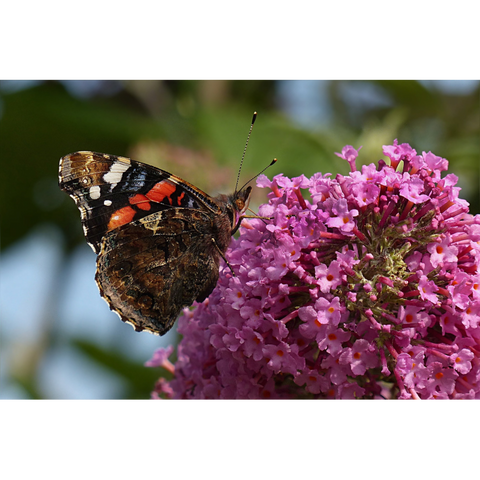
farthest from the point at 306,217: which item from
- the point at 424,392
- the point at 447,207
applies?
the point at 424,392

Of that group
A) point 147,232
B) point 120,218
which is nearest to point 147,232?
Result: point 147,232

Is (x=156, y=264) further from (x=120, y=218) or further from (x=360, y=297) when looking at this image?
(x=360, y=297)

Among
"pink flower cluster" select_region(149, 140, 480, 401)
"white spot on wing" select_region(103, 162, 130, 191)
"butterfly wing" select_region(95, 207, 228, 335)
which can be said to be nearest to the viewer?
"pink flower cluster" select_region(149, 140, 480, 401)

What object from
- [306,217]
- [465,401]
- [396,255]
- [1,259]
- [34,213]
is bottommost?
[465,401]

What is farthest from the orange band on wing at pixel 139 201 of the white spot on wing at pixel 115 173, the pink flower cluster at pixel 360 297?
Answer: the pink flower cluster at pixel 360 297

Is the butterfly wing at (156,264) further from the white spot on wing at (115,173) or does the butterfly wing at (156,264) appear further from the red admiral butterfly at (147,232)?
the white spot on wing at (115,173)

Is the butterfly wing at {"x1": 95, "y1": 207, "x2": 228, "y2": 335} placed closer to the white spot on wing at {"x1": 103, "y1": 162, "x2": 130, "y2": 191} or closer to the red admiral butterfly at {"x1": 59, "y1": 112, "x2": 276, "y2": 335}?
the red admiral butterfly at {"x1": 59, "y1": 112, "x2": 276, "y2": 335}

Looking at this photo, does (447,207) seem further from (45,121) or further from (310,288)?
(45,121)

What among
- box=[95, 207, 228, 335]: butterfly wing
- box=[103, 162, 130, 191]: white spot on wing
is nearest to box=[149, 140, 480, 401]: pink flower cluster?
box=[95, 207, 228, 335]: butterfly wing
